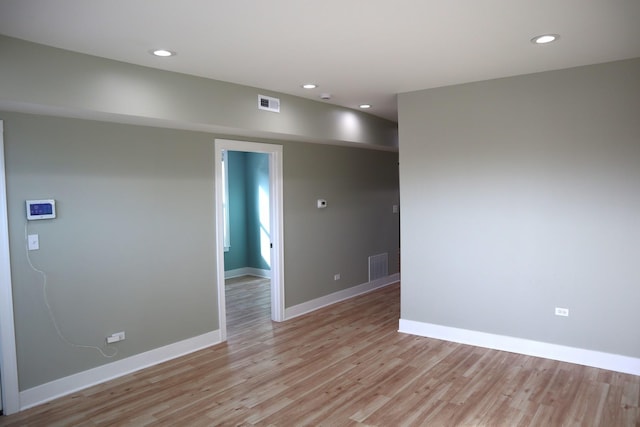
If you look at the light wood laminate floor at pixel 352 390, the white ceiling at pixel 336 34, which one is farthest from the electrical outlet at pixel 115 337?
the white ceiling at pixel 336 34

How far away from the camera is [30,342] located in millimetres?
3254

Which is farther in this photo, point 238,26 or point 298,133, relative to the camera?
point 298,133

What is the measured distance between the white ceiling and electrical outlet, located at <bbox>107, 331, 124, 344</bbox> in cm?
229

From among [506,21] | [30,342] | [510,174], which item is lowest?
[30,342]

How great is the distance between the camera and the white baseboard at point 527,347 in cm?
372

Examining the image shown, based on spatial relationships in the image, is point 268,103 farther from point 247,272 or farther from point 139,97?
point 247,272

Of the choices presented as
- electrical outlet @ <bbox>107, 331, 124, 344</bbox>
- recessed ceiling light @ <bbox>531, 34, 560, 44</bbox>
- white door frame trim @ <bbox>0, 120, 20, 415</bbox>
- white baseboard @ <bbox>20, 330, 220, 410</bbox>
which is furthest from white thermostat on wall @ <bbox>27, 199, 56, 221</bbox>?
recessed ceiling light @ <bbox>531, 34, 560, 44</bbox>

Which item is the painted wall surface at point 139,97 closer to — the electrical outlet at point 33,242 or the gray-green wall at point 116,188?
the gray-green wall at point 116,188

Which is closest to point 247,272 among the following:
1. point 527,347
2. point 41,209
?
point 41,209

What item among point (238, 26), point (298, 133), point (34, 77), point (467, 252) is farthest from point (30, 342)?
point (467, 252)

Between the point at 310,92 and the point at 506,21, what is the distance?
2.36 meters

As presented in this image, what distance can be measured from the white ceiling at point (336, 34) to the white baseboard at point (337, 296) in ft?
9.47

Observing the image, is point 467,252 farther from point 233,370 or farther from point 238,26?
point 238,26

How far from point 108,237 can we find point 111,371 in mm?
1147
